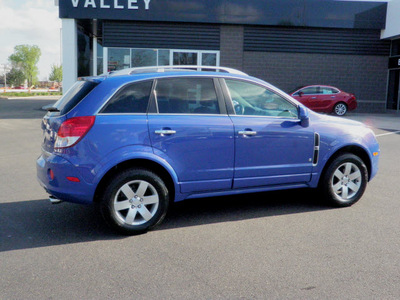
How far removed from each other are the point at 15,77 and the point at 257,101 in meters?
98.2

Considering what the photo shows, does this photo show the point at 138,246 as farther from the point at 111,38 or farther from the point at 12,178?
the point at 111,38

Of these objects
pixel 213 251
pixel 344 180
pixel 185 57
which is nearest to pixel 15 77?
pixel 185 57

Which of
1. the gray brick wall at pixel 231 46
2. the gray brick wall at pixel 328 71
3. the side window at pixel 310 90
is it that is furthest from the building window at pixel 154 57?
the side window at pixel 310 90

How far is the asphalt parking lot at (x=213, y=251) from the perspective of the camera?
10.9 feet

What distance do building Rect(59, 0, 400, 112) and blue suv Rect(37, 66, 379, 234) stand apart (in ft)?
58.7

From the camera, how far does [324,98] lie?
68.8 ft

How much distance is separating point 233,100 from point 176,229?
63.6 inches

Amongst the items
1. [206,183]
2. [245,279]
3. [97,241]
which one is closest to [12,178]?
[97,241]

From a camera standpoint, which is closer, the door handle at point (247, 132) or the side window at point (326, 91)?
the door handle at point (247, 132)

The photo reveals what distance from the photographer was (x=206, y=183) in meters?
4.81

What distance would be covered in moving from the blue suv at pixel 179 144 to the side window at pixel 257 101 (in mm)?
12

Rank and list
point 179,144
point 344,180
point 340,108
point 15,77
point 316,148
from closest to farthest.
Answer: point 179,144, point 316,148, point 344,180, point 340,108, point 15,77

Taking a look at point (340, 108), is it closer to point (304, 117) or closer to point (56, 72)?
point (304, 117)

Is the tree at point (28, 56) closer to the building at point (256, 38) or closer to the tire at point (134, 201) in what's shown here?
the building at point (256, 38)
